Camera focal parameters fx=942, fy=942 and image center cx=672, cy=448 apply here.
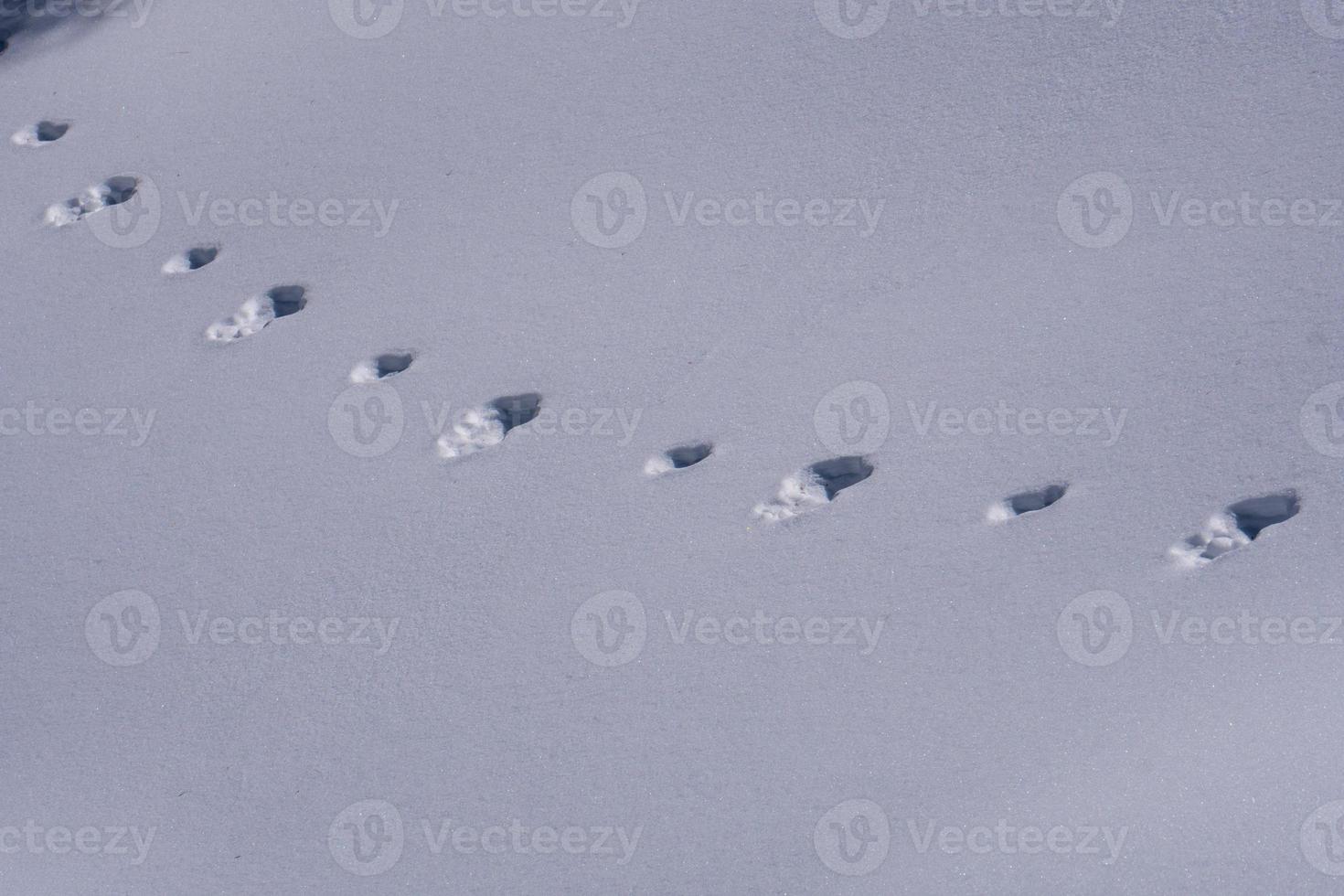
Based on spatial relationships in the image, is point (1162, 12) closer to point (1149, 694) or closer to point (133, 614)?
point (1149, 694)

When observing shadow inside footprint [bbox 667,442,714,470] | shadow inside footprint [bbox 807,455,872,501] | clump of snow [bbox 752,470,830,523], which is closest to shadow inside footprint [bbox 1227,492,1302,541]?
shadow inside footprint [bbox 807,455,872,501]

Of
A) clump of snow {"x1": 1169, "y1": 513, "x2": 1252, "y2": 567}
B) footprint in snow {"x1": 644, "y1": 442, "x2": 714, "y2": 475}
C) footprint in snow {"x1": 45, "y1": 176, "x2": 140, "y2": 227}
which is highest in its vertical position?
clump of snow {"x1": 1169, "y1": 513, "x2": 1252, "y2": 567}

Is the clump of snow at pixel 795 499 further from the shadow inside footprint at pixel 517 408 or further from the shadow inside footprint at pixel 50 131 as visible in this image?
the shadow inside footprint at pixel 50 131

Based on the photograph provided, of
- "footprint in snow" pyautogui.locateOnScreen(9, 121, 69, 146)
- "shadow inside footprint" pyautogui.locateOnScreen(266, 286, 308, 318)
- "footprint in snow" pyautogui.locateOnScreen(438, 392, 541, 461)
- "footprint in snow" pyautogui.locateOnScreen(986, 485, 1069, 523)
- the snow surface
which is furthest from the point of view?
"footprint in snow" pyautogui.locateOnScreen(9, 121, 69, 146)

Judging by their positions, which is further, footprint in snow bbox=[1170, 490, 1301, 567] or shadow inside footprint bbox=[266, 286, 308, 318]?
shadow inside footprint bbox=[266, 286, 308, 318]

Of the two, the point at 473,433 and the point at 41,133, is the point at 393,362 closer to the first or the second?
the point at 473,433

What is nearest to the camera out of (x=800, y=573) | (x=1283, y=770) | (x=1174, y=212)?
(x=1283, y=770)

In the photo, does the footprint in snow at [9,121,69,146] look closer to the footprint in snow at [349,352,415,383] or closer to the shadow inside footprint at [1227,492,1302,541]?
the footprint in snow at [349,352,415,383]

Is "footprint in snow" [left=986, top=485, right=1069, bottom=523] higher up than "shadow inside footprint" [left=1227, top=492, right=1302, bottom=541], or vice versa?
"shadow inside footprint" [left=1227, top=492, right=1302, bottom=541]

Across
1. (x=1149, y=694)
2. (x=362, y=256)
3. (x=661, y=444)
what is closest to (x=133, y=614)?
(x=362, y=256)
